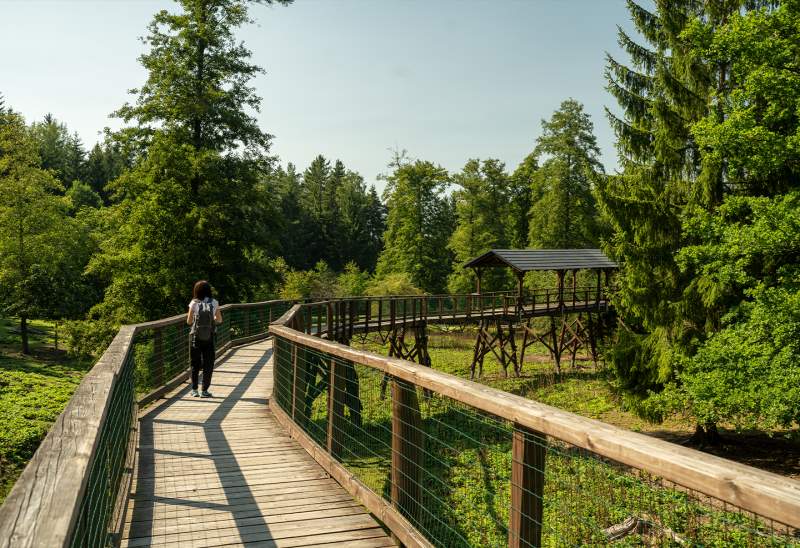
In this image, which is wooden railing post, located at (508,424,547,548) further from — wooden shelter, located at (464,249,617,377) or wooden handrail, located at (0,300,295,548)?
wooden shelter, located at (464,249,617,377)

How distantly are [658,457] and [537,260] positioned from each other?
27.4 metres

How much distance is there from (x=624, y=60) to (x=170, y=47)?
60.1 feet

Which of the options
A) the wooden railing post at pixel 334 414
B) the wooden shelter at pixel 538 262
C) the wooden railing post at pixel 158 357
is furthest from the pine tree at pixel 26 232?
the wooden railing post at pixel 334 414

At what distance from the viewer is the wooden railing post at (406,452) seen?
163 inches

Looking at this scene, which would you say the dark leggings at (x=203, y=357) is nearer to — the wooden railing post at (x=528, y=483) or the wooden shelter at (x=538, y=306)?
the wooden railing post at (x=528, y=483)

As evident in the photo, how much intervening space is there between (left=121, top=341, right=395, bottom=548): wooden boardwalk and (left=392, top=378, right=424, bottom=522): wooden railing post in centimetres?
29

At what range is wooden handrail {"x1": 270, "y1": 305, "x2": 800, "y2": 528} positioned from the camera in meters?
1.62

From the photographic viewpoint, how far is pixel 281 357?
8344mm

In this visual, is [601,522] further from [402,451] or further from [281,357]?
[402,451]

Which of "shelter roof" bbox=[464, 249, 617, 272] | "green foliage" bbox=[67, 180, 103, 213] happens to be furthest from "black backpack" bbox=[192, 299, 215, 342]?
"green foliage" bbox=[67, 180, 103, 213]

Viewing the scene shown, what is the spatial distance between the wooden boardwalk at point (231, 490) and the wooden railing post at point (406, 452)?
29cm

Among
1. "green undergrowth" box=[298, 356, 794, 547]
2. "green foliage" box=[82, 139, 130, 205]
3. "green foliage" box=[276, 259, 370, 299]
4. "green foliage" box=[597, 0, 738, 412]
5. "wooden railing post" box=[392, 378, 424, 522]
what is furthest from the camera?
"green foliage" box=[82, 139, 130, 205]

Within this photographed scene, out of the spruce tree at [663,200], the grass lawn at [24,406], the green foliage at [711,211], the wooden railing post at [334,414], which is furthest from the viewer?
the spruce tree at [663,200]

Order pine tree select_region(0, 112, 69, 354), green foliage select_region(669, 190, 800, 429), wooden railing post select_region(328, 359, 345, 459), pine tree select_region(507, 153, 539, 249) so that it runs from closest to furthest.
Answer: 1. wooden railing post select_region(328, 359, 345, 459)
2. green foliage select_region(669, 190, 800, 429)
3. pine tree select_region(0, 112, 69, 354)
4. pine tree select_region(507, 153, 539, 249)
